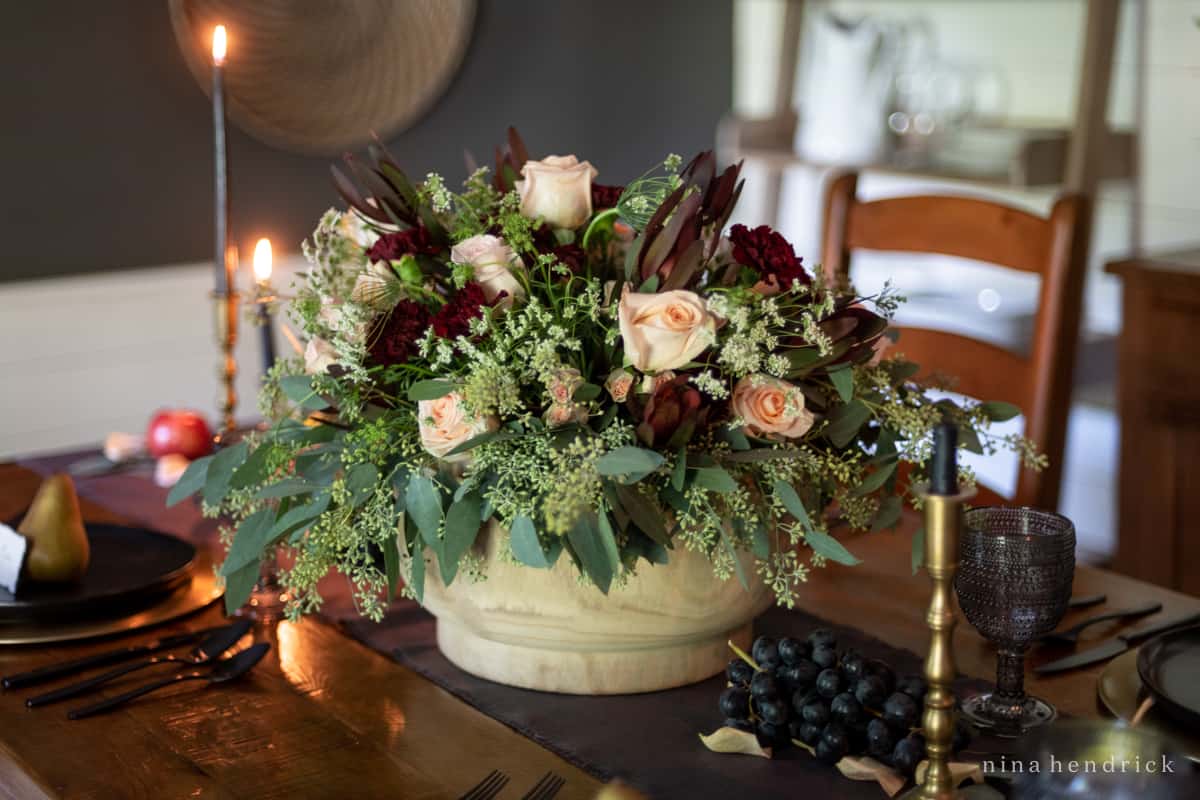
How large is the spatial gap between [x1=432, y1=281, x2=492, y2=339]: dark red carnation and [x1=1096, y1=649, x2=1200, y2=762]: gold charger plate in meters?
0.58

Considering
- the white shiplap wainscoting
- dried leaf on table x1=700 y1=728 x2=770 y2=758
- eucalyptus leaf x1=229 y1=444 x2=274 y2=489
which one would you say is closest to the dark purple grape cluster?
dried leaf on table x1=700 y1=728 x2=770 y2=758

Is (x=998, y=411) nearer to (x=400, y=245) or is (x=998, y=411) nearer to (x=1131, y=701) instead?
(x=1131, y=701)

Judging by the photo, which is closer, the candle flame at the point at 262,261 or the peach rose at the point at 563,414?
the peach rose at the point at 563,414

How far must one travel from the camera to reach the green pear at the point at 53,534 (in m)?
1.26

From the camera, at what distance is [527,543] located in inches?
38.6

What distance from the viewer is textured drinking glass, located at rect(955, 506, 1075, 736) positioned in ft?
3.26

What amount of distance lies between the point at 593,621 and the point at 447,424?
21 centimetres

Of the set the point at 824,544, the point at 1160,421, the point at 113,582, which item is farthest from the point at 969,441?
the point at 1160,421

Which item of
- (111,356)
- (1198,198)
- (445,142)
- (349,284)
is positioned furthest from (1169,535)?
(111,356)

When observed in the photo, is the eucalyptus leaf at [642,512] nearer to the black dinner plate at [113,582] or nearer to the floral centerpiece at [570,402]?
the floral centerpiece at [570,402]

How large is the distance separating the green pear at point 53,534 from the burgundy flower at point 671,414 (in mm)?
615

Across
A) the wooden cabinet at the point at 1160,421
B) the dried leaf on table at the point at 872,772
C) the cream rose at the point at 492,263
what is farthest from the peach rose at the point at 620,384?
the wooden cabinet at the point at 1160,421

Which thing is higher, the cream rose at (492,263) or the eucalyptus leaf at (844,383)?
the cream rose at (492,263)

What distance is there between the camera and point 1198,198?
3322mm
